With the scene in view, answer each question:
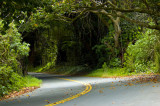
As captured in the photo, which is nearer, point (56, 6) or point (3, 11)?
point (3, 11)

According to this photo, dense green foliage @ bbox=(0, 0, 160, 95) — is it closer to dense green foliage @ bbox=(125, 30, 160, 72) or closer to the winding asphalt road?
dense green foliage @ bbox=(125, 30, 160, 72)

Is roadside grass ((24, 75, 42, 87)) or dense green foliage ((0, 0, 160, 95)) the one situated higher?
dense green foliage ((0, 0, 160, 95))

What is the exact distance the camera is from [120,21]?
94.6 ft

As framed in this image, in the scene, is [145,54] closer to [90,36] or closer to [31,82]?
[90,36]

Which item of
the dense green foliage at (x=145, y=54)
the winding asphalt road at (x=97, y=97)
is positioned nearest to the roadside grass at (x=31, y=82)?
the winding asphalt road at (x=97, y=97)

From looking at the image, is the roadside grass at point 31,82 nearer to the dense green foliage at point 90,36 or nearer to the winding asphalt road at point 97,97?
the dense green foliage at point 90,36

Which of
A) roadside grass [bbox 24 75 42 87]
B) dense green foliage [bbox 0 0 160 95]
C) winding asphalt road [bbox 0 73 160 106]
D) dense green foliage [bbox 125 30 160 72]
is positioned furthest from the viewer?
dense green foliage [bbox 125 30 160 72]

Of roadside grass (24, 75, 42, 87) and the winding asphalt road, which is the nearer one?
the winding asphalt road

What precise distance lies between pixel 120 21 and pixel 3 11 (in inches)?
831

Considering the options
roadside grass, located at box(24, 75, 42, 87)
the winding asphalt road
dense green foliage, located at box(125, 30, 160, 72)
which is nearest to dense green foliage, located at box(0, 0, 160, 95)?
dense green foliage, located at box(125, 30, 160, 72)

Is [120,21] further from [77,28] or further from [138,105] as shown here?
[138,105]

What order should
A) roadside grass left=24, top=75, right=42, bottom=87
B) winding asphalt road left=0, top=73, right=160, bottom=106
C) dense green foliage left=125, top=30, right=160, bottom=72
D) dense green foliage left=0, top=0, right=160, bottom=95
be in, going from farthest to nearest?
dense green foliage left=125, top=30, right=160, bottom=72 < roadside grass left=24, top=75, right=42, bottom=87 < dense green foliage left=0, top=0, right=160, bottom=95 < winding asphalt road left=0, top=73, right=160, bottom=106

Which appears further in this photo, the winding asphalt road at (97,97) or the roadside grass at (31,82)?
the roadside grass at (31,82)

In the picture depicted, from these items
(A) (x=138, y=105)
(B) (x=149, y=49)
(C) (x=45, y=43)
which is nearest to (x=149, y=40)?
(B) (x=149, y=49)
